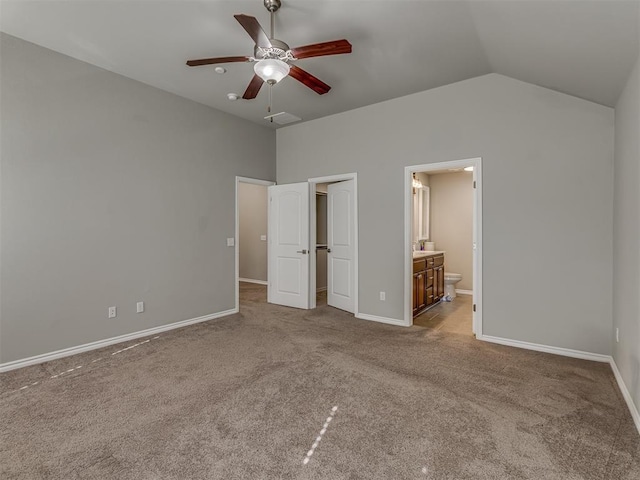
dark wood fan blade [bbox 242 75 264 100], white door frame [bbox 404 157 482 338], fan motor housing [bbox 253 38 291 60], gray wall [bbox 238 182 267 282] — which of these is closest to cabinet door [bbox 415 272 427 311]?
white door frame [bbox 404 157 482 338]

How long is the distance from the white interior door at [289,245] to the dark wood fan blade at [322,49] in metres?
2.88

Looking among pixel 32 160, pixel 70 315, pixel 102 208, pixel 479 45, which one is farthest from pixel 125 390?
pixel 479 45

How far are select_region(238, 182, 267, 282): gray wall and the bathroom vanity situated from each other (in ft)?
12.3

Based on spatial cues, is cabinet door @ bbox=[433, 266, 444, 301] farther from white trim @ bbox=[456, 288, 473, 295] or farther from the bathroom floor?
white trim @ bbox=[456, 288, 473, 295]

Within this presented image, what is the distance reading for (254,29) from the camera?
206 cm

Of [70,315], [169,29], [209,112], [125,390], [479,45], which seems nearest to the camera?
[125,390]

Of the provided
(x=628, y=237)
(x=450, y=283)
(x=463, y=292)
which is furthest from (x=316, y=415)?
(x=463, y=292)

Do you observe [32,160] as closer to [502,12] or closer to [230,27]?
[230,27]

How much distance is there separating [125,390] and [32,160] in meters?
2.33

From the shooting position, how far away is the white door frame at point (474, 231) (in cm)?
368

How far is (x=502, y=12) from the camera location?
7.55ft

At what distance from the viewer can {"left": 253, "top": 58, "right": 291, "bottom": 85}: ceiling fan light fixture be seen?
2.31m

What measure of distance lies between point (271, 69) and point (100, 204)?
8.25 ft

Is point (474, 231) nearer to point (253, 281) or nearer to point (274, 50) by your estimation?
point (274, 50)
